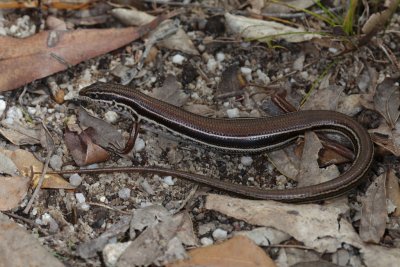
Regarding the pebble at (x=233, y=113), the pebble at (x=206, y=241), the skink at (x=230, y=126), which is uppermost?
the skink at (x=230, y=126)

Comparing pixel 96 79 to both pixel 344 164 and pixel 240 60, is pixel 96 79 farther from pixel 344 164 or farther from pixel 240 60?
pixel 344 164

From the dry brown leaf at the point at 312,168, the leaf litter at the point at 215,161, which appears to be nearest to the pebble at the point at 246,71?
the leaf litter at the point at 215,161

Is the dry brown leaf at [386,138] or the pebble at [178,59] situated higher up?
the pebble at [178,59]

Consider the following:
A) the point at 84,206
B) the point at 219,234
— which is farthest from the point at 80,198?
the point at 219,234

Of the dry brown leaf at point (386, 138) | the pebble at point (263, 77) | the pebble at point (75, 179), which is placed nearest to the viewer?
the pebble at point (75, 179)

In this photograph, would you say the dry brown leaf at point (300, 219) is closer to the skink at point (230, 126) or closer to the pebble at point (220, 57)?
the skink at point (230, 126)

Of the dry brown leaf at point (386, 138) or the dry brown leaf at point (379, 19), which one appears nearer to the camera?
the dry brown leaf at point (386, 138)

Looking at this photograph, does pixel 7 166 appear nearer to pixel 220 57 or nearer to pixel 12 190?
pixel 12 190
